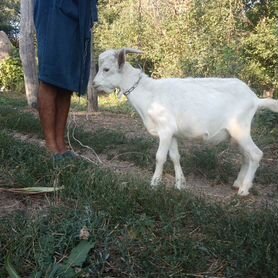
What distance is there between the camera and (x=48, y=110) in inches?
156

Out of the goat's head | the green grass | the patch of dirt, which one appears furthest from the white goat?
the green grass

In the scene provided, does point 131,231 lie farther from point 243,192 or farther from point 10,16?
point 10,16

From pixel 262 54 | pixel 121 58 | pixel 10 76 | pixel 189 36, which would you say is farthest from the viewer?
pixel 10 76

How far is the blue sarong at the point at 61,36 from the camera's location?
3.78 meters

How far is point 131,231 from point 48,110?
186cm

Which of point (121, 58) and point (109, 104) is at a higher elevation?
point (121, 58)

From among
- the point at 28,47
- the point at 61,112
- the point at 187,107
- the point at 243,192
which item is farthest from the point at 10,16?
the point at 243,192

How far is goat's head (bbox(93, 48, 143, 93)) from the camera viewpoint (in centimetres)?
423

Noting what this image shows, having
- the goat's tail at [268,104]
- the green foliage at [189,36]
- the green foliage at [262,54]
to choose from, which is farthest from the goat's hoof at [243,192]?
the green foliage at [262,54]

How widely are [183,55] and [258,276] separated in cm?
782

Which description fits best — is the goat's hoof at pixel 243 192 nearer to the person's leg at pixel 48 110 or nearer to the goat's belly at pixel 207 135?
the goat's belly at pixel 207 135

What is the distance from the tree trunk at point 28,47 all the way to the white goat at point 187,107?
14.5 feet

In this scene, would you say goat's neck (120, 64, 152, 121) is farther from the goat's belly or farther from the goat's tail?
the goat's tail

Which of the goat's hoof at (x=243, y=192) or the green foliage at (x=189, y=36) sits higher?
the green foliage at (x=189, y=36)
